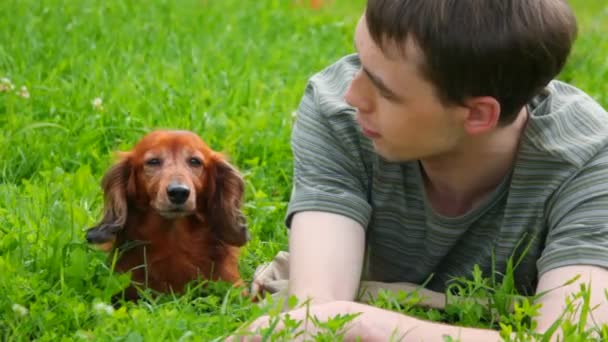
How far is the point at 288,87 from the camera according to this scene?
627 cm

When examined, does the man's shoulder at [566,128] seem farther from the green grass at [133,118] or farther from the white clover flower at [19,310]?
the white clover flower at [19,310]

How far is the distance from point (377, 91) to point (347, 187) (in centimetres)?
47

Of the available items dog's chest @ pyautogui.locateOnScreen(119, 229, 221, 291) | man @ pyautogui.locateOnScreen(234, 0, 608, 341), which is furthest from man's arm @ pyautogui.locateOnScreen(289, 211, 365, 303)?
dog's chest @ pyautogui.locateOnScreen(119, 229, 221, 291)

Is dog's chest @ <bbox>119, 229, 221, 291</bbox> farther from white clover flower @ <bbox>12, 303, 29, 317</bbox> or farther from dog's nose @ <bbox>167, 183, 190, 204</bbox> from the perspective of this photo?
white clover flower @ <bbox>12, 303, 29, 317</bbox>

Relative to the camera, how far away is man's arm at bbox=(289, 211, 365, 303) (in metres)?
3.57

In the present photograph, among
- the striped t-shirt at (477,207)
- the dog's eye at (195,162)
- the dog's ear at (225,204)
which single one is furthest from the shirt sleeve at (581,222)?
the dog's eye at (195,162)

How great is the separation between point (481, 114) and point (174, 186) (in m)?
0.97

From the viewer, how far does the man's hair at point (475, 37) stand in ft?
11.0

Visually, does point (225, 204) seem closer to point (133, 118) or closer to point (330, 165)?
point (330, 165)

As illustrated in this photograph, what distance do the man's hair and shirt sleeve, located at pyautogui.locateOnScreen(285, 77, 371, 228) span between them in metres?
0.49

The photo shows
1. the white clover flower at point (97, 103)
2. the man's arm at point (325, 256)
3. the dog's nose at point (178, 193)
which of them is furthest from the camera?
the white clover flower at point (97, 103)

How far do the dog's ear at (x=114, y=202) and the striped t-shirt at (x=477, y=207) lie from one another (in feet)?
1.77

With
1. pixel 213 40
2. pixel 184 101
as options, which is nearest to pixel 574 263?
pixel 184 101

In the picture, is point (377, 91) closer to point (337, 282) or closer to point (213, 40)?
point (337, 282)
